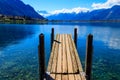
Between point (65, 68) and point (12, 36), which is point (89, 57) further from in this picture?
point (12, 36)

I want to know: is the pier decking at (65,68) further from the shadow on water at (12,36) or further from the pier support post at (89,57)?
the shadow on water at (12,36)

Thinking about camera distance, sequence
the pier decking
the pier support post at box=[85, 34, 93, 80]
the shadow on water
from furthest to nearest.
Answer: the shadow on water < the pier decking < the pier support post at box=[85, 34, 93, 80]

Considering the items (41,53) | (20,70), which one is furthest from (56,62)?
(20,70)

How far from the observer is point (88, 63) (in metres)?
11.7

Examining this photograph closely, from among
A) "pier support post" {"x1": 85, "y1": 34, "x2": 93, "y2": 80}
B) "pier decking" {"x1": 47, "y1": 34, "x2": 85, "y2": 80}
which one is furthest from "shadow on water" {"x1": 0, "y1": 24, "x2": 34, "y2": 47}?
"pier support post" {"x1": 85, "y1": 34, "x2": 93, "y2": 80}

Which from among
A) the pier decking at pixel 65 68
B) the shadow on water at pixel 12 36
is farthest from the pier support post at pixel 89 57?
the shadow on water at pixel 12 36

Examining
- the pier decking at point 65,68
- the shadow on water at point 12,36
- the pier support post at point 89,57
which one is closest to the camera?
the pier support post at point 89,57

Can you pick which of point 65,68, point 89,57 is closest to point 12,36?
point 65,68

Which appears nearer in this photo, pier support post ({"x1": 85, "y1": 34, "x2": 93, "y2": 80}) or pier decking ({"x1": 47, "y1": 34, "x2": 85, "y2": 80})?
pier support post ({"x1": 85, "y1": 34, "x2": 93, "y2": 80})

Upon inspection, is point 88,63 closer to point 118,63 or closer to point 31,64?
point 31,64

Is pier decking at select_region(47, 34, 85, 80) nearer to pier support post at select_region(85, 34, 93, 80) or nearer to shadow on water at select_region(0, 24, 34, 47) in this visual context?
pier support post at select_region(85, 34, 93, 80)

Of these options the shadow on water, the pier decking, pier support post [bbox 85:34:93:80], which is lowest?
the shadow on water

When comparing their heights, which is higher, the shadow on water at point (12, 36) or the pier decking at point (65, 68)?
the pier decking at point (65, 68)

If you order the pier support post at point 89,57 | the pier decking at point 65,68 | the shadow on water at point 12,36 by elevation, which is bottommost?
the shadow on water at point 12,36
